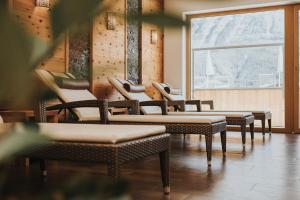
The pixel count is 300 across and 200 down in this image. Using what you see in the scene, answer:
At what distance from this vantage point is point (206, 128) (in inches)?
122

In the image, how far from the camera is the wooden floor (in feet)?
7.34

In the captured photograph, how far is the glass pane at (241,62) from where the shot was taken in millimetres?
6766

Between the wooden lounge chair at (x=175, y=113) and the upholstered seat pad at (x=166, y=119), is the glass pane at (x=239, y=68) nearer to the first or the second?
the wooden lounge chair at (x=175, y=113)

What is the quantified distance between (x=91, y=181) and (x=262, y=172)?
9.32 ft

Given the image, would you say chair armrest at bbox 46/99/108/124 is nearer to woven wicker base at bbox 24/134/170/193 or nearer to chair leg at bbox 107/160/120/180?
woven wicker base at bbox 24/134/170/193

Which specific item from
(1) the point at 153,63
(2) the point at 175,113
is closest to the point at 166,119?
(2) the point at 175,113

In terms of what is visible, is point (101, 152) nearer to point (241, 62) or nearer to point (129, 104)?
point (129, 104)

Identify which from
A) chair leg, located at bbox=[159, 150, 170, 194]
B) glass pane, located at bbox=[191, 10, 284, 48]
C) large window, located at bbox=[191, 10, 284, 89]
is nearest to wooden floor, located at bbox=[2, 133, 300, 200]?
chair leg, located at bbox=[159, 150, 170, 194]

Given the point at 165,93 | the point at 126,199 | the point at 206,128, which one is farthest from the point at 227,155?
the point at 126,199

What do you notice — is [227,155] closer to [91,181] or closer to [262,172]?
[262,172]

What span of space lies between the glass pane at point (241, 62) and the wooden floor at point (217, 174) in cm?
281

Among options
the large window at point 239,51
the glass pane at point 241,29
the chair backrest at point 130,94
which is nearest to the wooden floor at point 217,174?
the chair backrest at point 130,94

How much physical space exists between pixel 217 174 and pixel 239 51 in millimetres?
4649

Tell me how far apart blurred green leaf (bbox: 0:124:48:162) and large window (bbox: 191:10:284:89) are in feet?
22.5
